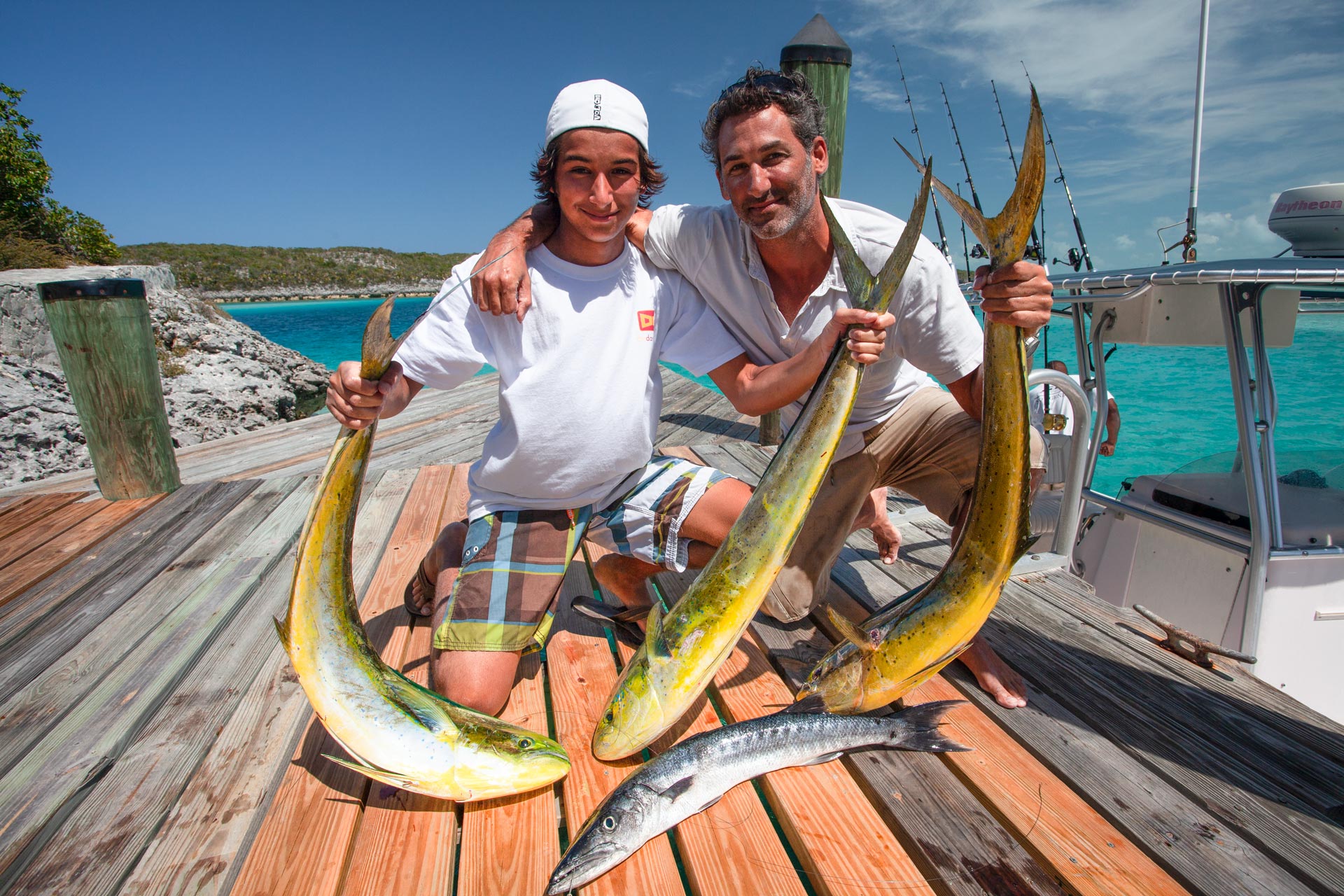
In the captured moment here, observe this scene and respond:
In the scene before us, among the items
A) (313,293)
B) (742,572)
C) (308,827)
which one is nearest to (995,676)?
(742,572)

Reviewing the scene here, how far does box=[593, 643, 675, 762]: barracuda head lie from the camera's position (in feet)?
5.65

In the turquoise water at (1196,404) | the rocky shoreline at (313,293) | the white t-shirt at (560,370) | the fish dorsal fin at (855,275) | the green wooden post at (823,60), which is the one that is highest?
the green wooden post at (823,60)

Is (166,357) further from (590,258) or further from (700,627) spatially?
(700,627)

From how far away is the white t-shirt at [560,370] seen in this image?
210 centimetres

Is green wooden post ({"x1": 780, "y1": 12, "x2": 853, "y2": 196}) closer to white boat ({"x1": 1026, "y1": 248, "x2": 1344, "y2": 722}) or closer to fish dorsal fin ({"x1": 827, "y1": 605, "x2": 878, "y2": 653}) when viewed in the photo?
white boat ({"x1": 1026, "y1": 248, "x2": 1344, "y2": 722})

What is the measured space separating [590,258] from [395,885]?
1.82m

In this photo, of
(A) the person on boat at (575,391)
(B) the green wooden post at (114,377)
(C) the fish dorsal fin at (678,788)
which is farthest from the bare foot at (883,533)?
(B) the green wooden post at (114,377)

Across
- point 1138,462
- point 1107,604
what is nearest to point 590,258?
point 1107,604

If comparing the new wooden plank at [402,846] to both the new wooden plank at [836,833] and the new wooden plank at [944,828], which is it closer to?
the new wooden plank at [836,833]

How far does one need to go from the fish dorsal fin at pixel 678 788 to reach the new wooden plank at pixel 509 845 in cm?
28

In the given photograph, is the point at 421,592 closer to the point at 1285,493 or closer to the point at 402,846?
the point at 402,846

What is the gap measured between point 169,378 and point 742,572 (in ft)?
36.0

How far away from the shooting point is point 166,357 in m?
11.2

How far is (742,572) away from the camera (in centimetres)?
176
